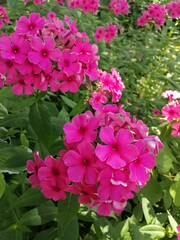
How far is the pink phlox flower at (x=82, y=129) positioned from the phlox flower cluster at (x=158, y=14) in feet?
9.81

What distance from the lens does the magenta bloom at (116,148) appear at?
1.02 metres

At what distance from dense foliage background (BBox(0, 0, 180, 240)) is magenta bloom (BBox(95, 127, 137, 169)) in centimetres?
26

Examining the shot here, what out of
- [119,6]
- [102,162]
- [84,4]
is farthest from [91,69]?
[119,6]

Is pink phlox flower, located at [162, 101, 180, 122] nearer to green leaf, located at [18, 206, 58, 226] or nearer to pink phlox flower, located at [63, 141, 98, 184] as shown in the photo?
green leaf, located at [18, 206, 58, 226]

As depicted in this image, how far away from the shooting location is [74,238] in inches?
52.7

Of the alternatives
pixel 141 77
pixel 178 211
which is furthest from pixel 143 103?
pixel 178 211

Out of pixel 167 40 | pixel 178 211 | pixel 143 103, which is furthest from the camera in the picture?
pixel 167 40

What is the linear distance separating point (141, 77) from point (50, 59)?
1991mm

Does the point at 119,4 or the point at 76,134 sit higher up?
the point at 76,134

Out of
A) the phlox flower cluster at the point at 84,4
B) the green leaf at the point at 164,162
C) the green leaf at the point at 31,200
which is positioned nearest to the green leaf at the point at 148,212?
the green leaf at the point at 164,162

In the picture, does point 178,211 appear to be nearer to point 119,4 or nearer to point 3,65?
point 3,65

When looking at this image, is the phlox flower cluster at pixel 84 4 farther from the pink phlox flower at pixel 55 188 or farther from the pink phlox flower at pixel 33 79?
the pink phlox flower at pixel 55 188

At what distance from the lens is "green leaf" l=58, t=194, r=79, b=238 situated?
117 centimetres

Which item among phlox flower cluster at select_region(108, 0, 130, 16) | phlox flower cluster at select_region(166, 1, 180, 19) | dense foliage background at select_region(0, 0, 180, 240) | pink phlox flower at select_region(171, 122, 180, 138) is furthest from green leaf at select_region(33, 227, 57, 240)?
phlox flower cluster at select_region(166, 1, 180, 19)
